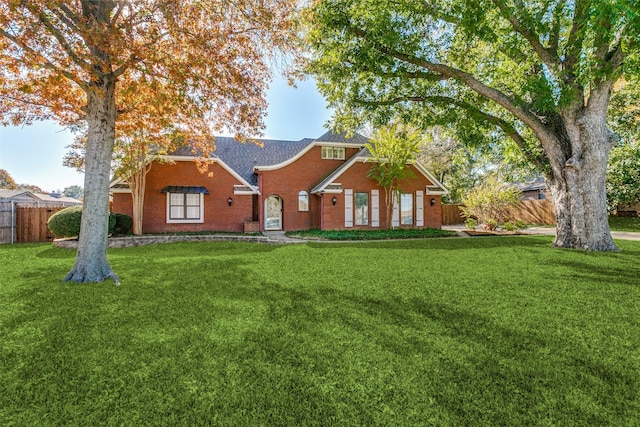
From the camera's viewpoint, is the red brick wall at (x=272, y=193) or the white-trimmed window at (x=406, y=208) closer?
the red brick wall at (x=272, y=193)

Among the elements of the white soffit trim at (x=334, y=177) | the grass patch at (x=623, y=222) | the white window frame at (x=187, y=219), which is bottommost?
the grass patch at (x=623, y=222)

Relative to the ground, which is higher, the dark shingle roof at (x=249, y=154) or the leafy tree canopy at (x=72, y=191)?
the leafy tree canopy at (x=72, y=191)

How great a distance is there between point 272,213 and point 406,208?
847 cm

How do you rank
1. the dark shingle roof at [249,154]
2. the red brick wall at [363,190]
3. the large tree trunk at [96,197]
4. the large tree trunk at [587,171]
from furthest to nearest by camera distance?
the dark shingle roof at [249,154] → the red brick wall at [363,190] → the large tree trunk at [587,171] → the large tree trunk at [96,197]

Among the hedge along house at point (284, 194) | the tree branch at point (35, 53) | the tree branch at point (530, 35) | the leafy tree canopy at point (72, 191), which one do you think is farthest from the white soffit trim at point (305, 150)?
the leafy tree canopy at point (72, 191)

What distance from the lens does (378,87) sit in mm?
12016

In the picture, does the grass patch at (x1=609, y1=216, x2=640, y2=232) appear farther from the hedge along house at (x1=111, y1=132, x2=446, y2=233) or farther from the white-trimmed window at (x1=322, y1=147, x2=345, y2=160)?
the white-trimmed window at (x1=322, y1=147, x2=345, y2=160)

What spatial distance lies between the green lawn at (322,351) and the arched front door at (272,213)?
12487mm

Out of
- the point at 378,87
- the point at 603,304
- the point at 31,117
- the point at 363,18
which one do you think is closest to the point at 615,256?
the point at 603,304

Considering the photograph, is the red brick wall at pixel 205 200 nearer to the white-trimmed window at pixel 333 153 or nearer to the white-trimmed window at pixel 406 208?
the white-trimmed window at pixel 333 153

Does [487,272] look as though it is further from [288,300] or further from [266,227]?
[266,227]

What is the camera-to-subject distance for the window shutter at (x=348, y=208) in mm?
16969

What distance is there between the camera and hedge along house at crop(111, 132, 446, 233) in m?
15.4

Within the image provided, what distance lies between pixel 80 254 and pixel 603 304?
350 inches
